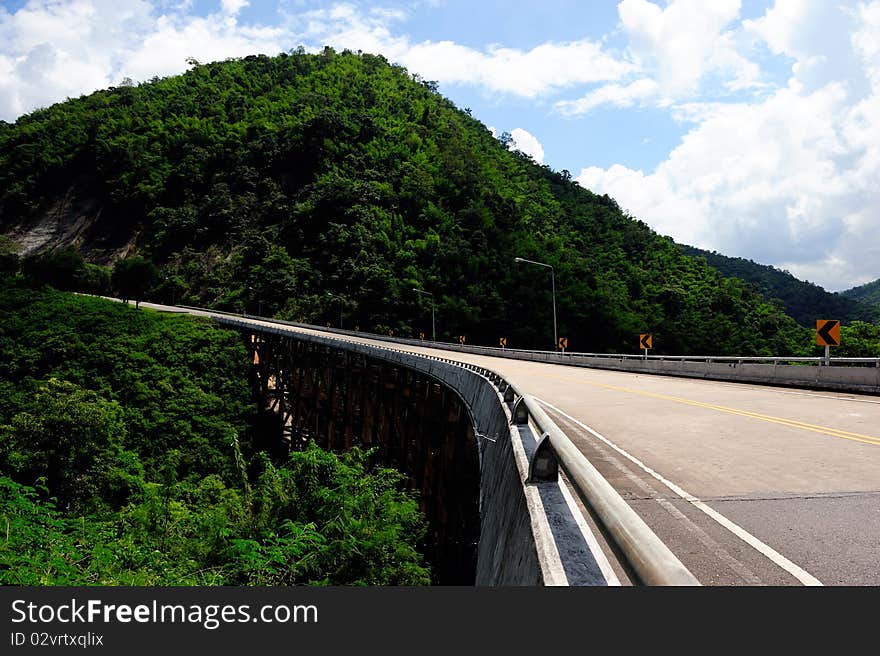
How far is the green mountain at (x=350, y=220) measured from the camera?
82562mm

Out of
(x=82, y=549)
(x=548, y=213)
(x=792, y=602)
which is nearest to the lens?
(x=792, y=602)

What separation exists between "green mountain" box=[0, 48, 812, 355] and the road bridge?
67.5 metres

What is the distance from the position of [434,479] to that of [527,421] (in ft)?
45.6

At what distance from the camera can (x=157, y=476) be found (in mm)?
34500

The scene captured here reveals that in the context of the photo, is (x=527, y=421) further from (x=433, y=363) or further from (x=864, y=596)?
(x=433, y=363)

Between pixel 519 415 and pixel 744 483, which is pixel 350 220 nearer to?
pixel 519 415

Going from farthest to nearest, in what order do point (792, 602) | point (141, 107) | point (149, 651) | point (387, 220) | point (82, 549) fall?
1. point (141, 107)
2. point (387, 220)
3. point (82, 549)
4. point (149, 651)
5. point (792, 602)

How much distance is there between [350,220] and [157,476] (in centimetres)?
6932

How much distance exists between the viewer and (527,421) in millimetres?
6949

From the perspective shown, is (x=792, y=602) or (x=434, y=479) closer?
(x=792, y=602)

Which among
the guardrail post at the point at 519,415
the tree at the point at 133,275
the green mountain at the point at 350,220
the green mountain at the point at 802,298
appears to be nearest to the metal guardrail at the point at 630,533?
the guardrail post at the point at 519,415

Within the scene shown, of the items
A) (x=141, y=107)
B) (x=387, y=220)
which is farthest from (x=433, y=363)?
(x=141, y=107)

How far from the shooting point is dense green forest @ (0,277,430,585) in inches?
466

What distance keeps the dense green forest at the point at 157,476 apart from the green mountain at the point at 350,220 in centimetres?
3412
